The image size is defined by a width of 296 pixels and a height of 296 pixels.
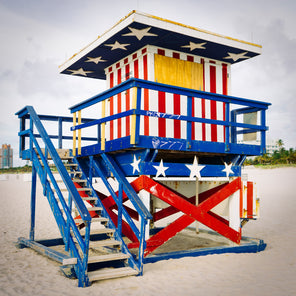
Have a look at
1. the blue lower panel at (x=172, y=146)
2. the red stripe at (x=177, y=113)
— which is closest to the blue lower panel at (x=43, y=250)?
the blue lower panel at (x=172, y=146)

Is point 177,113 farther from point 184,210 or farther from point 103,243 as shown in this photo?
point 103,243

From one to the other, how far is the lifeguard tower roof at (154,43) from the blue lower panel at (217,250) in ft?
15.2

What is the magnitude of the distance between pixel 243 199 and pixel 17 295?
17.3ft

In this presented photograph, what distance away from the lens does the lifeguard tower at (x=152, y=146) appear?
23.3ft

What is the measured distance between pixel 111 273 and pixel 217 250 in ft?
9.34

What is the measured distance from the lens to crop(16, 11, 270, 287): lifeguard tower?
710 cm

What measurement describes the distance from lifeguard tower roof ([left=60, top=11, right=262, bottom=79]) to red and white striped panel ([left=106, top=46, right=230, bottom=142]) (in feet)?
0.60

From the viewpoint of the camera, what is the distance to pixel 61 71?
10844 millimetres

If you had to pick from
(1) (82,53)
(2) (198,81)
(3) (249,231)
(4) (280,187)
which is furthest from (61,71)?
(4) (280,187)

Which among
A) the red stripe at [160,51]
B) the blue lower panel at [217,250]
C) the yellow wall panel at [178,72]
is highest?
the red stripe at [160,51]

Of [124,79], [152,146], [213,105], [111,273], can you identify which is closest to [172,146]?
[152,146]

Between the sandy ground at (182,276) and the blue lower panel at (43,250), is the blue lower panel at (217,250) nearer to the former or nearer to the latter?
the sandy ground at (182,276)

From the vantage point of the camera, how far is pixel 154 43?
27.8 ft

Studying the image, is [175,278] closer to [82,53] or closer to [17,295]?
[17,295]
